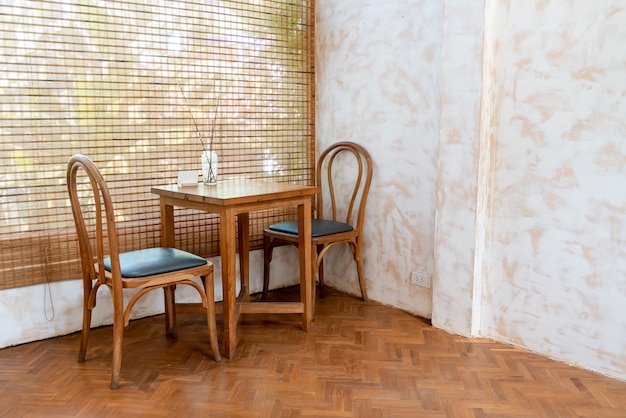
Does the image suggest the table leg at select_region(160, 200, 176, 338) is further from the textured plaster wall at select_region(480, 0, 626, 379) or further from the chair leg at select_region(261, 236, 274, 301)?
the textured plaster wall at select_region(480, 0, 626, 379)

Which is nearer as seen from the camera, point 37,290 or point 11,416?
point 11,416

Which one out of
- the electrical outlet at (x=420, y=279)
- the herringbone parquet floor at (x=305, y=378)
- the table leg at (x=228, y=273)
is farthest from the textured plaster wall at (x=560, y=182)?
the table leg at (x=228, y=273)

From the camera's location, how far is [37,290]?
306 cm

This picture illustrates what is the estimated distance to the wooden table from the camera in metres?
2.79

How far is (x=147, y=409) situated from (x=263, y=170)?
1914 millimetres

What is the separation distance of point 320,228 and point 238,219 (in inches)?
20.2

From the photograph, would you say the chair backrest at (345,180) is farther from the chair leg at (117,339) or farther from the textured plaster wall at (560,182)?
the chair leg at (117,339)

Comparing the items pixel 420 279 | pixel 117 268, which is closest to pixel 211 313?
pixel 117 268

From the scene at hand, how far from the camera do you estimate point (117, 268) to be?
2529 millimetres

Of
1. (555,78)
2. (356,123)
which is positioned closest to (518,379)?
(555,78)

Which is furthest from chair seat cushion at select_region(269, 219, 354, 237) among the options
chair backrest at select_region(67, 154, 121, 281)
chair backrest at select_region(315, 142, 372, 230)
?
chair backrest at select_region(67, 154, 121, 281)

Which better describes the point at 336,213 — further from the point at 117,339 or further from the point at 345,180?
the point at 117,339

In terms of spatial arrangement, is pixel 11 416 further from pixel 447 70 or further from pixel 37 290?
pixel 447 70

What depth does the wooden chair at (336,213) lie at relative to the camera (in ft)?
11.5
